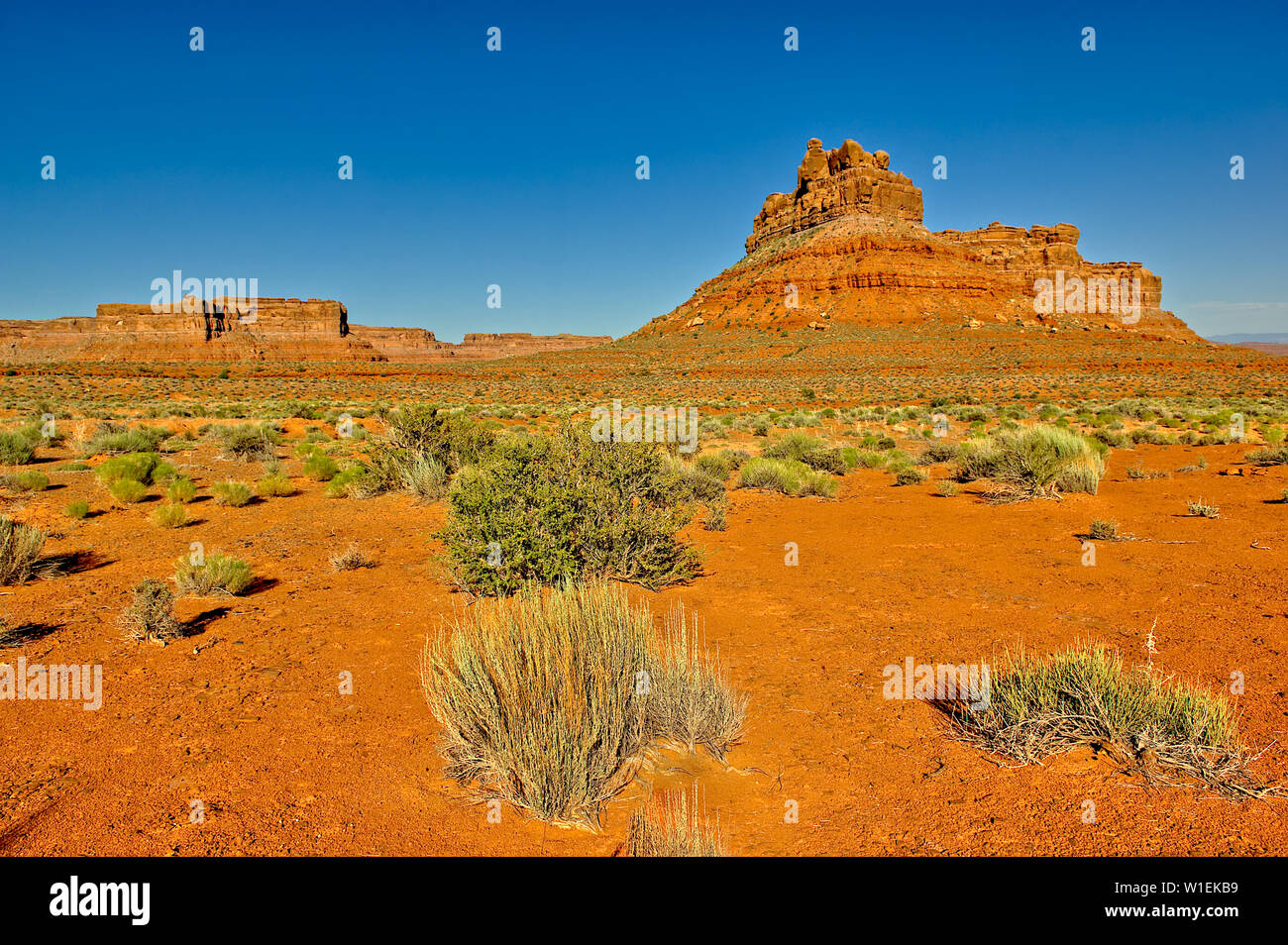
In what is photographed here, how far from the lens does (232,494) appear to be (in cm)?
955

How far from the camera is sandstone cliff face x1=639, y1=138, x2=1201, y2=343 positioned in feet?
229

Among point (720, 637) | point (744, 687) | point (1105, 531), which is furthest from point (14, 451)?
point (1105, 531)

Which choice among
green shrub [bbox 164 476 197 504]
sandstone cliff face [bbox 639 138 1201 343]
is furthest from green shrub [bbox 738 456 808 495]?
sandstone cliff face [bbox 639 138 1201 343]

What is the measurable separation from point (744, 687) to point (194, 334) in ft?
417

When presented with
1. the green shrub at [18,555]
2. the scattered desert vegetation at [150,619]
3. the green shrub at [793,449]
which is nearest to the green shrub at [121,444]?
the green shrub at [18,555]

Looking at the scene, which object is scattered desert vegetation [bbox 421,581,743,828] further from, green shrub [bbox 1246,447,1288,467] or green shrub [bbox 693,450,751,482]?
green shrub [bbox 1246,447,1288,467]

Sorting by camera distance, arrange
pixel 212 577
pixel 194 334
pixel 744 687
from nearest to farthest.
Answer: pixel 744 687 < pixel 212 577 < pixel 194 334

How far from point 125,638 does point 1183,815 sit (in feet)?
21.6

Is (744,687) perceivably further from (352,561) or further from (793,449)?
(793,449)

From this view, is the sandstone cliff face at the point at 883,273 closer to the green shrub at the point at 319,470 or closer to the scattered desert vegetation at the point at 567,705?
the green shrub at the point at 319,470

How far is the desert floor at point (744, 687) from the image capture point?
2773 mm
